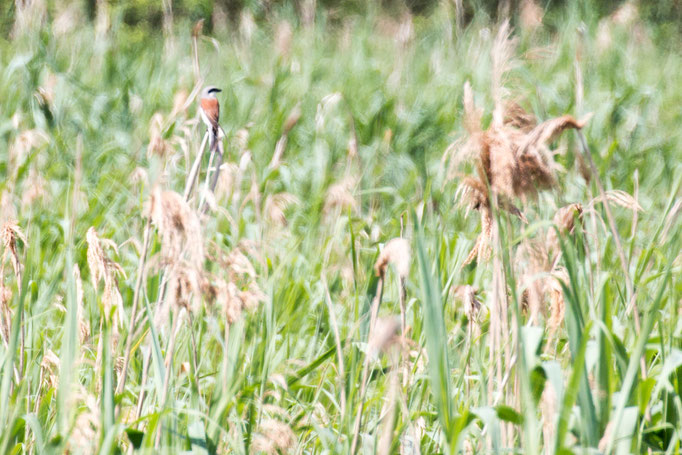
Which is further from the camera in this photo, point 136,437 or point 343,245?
point 343,245

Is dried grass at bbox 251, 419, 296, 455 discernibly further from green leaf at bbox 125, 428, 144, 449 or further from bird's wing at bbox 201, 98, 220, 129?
bird's wing at bbox 201, 98, 220, 129

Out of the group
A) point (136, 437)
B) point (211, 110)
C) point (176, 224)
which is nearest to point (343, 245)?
point (211, 110)

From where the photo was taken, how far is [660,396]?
1784 millimetres

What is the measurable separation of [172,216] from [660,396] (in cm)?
121

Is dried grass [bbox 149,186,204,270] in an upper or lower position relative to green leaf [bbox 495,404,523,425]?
upper

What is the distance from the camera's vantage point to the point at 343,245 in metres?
2.99

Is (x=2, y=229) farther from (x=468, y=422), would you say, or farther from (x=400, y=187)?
(x=400, y=187)

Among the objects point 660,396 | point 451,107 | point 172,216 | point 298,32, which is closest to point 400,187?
point 451,107

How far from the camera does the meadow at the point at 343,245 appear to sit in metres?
1.29

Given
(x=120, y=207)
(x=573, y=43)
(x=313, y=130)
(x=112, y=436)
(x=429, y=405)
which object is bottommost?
(x=429, y=405)

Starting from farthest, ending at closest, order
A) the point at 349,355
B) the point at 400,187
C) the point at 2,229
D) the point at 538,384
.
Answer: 1. the point at 400,187
2. the point at 349,355
3. the point at 2,229
4. the point at 538,384

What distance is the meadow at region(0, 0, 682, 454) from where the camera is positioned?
4.24 feet

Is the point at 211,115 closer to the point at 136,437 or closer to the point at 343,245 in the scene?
the point at 136,437

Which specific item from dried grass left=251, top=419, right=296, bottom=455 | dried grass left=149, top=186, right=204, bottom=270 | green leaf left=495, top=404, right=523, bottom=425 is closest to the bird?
dried grass left=149, top=186, right=204, bottom=270
